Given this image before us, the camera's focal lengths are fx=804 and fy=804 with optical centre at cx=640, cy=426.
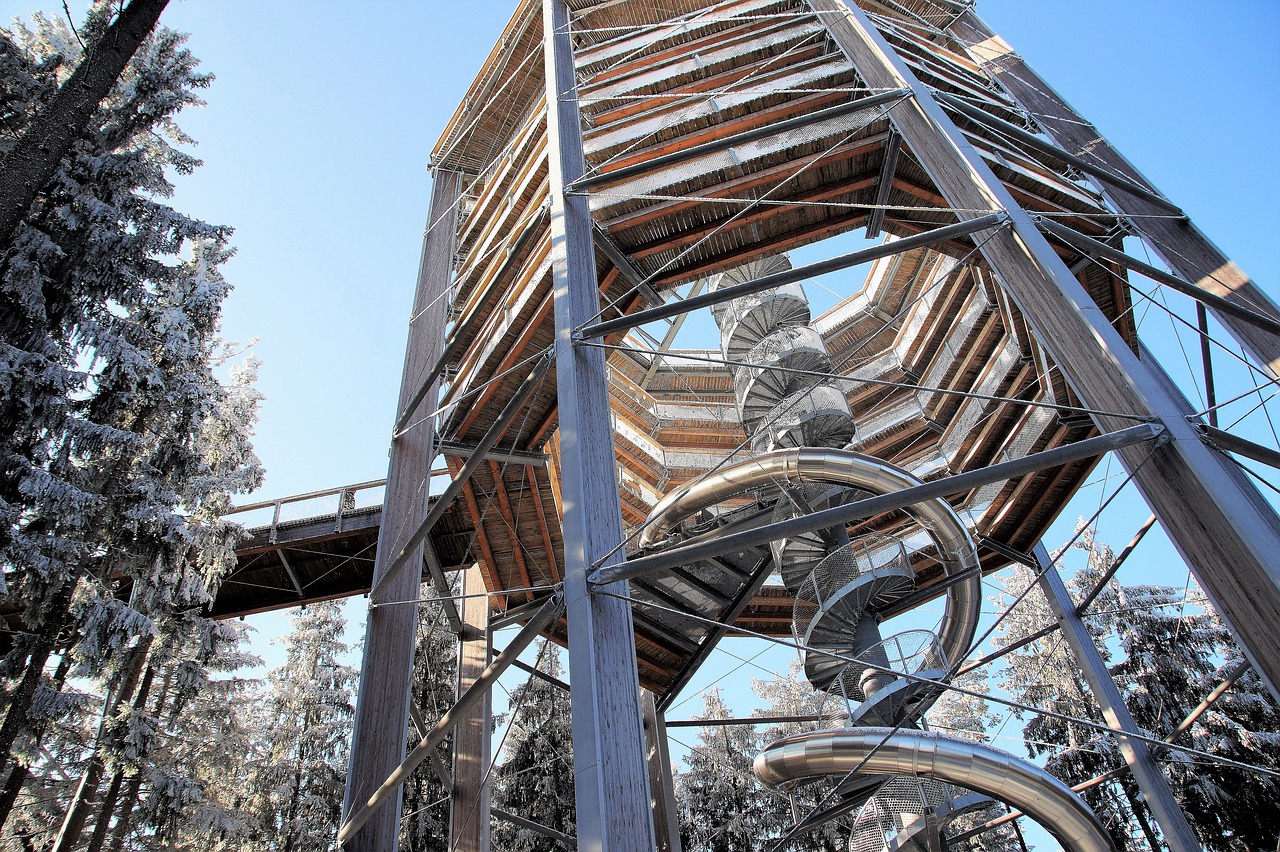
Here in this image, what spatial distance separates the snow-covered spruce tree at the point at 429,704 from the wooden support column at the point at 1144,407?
47.8 ft

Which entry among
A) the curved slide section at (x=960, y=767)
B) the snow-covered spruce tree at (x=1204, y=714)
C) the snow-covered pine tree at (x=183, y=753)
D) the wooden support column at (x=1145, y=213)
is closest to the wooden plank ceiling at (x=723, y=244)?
the wooden support column at (x=1145, y=213)

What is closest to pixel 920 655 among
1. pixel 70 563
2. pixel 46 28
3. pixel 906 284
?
pixel 906 284

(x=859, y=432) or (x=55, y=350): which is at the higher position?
(x=859, y=432)

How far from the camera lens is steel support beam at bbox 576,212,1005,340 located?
21.8 feet

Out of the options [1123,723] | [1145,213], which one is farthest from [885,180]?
[1123,723]

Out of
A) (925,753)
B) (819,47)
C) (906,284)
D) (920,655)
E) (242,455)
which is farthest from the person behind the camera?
(906,284)

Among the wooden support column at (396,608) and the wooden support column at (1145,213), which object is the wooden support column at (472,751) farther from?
the wooden support column at (1145,213)

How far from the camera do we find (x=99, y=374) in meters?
9.77

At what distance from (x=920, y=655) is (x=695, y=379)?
30.7 ft

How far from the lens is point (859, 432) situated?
15.5 metres

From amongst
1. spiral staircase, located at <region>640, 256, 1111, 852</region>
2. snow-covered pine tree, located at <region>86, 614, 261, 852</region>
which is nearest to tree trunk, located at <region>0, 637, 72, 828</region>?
snow-covered pine tree, located at <region>86, 614, 261, 852</region>

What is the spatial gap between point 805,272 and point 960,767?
5.86 meters

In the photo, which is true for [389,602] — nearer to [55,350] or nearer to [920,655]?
[55,350]

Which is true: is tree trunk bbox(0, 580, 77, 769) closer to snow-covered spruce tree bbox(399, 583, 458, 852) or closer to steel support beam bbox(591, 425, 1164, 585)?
steel support beam bbox(591, 425, 1164, 585)
